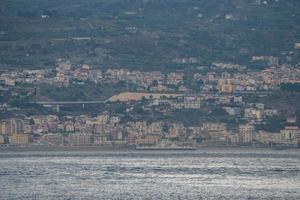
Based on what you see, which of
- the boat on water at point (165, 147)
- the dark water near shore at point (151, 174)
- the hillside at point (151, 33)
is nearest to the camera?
the dark water near shore at point (151, 174)

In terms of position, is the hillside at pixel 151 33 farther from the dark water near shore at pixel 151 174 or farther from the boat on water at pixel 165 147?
the dark water near shore at pixel 151 174

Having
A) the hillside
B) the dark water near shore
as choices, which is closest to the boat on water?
the dark water near shore

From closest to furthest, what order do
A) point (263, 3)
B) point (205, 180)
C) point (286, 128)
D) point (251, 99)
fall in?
point (205, 180) → point (286, 128) → point (251, 99) → point (263, 3)

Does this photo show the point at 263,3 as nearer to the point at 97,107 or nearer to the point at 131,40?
the point at 131,40

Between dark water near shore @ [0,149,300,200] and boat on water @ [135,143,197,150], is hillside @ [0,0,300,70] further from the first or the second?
dark water near shore @ [0,149,300,200]

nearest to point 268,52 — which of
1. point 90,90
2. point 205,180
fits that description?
point 90,90

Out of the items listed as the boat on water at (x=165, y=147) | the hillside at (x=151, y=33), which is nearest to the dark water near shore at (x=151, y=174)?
the boat on water at (x=165, y=147)

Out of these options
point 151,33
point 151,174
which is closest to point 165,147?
point 151,174

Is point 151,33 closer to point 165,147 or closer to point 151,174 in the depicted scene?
point 165,147
